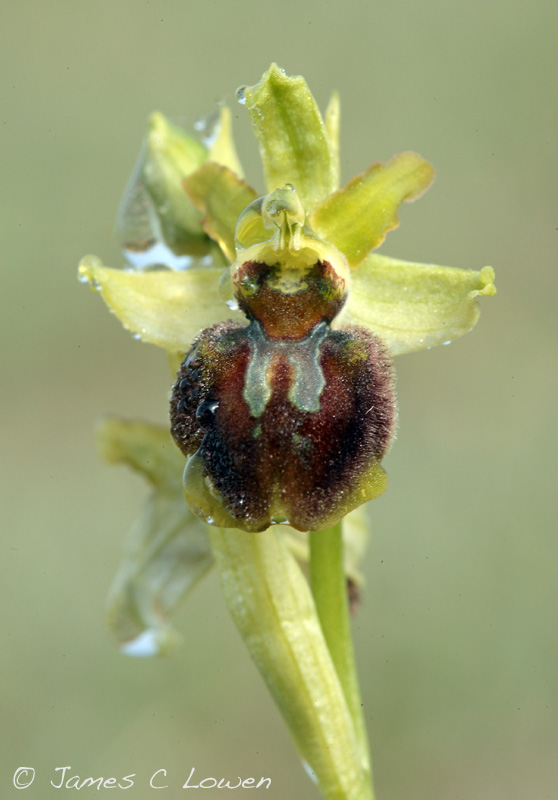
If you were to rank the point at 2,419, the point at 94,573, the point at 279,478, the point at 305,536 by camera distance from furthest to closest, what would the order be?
the point at 2,419 → the point at 94,573 → the point at 305,536 → the point at 279,478

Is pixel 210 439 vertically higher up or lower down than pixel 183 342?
lower down

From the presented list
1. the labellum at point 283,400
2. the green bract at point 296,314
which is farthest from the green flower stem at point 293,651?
the labellum at point 283,400

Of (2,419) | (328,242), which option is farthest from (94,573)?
(328,242)

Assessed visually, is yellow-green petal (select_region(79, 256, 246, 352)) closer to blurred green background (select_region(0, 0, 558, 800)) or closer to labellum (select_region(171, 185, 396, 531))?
labellum (select_region(171, 185, 396, 531))

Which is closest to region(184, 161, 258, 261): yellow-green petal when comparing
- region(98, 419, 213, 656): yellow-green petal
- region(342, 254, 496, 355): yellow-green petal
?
region(342, 254, 496, 355): yellow-green petal

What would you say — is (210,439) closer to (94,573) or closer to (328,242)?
(328,242)

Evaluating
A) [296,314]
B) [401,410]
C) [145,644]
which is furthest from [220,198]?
[401,410]

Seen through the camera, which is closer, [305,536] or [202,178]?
[202,178]
